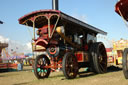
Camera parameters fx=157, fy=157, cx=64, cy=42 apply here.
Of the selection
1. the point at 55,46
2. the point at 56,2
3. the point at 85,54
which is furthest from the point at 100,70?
the point at 56,2

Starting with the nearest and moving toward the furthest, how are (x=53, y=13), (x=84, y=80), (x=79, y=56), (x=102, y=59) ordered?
(x=84, y=80)
(x=53, y=13)
(x=79, y=56)
(x=102, y=59)

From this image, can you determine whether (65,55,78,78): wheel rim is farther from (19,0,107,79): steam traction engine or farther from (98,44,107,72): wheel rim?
(98,44,107,72): wheel rim

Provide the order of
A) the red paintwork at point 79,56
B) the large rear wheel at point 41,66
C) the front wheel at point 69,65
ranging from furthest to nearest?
1. the red paintwork at point 79,56
2. the large rear wheel at point 41,66
3. the front wheel at point 69,65

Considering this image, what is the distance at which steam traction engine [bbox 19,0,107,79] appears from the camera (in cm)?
757

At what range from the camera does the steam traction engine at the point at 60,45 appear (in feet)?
24.8

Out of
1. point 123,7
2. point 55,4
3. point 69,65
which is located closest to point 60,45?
point 69,65

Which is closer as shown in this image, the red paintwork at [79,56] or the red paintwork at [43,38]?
the red paintwork at [43,38]

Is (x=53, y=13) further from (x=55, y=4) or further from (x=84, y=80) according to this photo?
(x=55, y=4)

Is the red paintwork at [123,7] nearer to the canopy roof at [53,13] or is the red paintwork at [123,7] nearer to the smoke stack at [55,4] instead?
the canopy roof at [53,13]

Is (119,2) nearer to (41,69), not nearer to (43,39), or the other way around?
(43,39)

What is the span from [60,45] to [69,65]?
1.39 metres

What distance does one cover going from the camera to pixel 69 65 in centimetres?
730

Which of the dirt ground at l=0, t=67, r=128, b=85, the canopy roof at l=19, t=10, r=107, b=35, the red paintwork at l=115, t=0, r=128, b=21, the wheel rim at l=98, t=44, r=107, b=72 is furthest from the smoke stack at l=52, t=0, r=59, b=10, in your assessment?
the red paintwork at l=115, t=0, r=128, b=21

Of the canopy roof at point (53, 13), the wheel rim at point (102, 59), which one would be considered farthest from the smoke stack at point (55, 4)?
the wheel rim at point (102, 59)
